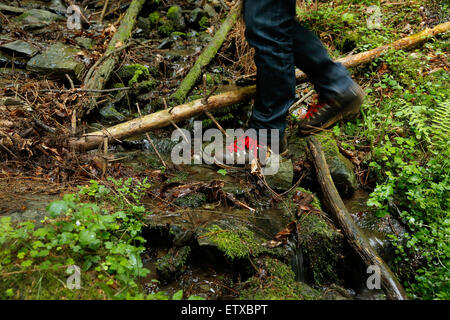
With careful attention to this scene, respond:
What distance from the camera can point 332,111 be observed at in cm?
322

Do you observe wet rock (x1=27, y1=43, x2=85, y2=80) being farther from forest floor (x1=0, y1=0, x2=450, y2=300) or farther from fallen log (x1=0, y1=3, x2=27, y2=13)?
fallen log (x1=0, y1=3, x2=27, y2=13)

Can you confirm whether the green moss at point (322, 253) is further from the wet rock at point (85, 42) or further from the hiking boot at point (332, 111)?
the wet rock at point (85, 42)

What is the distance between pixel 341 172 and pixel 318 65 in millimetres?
1092

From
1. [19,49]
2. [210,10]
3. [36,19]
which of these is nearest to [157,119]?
[19,49]

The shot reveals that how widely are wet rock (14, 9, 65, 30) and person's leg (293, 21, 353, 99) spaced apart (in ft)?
17.8

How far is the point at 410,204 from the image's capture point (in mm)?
2736

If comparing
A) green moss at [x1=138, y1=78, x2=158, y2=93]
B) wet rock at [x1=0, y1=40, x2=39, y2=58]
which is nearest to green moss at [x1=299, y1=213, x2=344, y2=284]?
green moss at [x1=138, y1=78, x2=158, y2=93]

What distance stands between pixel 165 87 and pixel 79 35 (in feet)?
7.98

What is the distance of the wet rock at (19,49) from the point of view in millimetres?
4797

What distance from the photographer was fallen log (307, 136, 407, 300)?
2135mm

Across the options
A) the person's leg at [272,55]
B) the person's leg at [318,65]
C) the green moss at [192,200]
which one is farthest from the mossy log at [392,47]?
the green moss at [192,200]

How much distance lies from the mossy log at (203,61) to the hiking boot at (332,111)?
1.68 m

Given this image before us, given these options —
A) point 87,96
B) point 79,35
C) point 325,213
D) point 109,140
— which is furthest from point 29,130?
point 79,35
